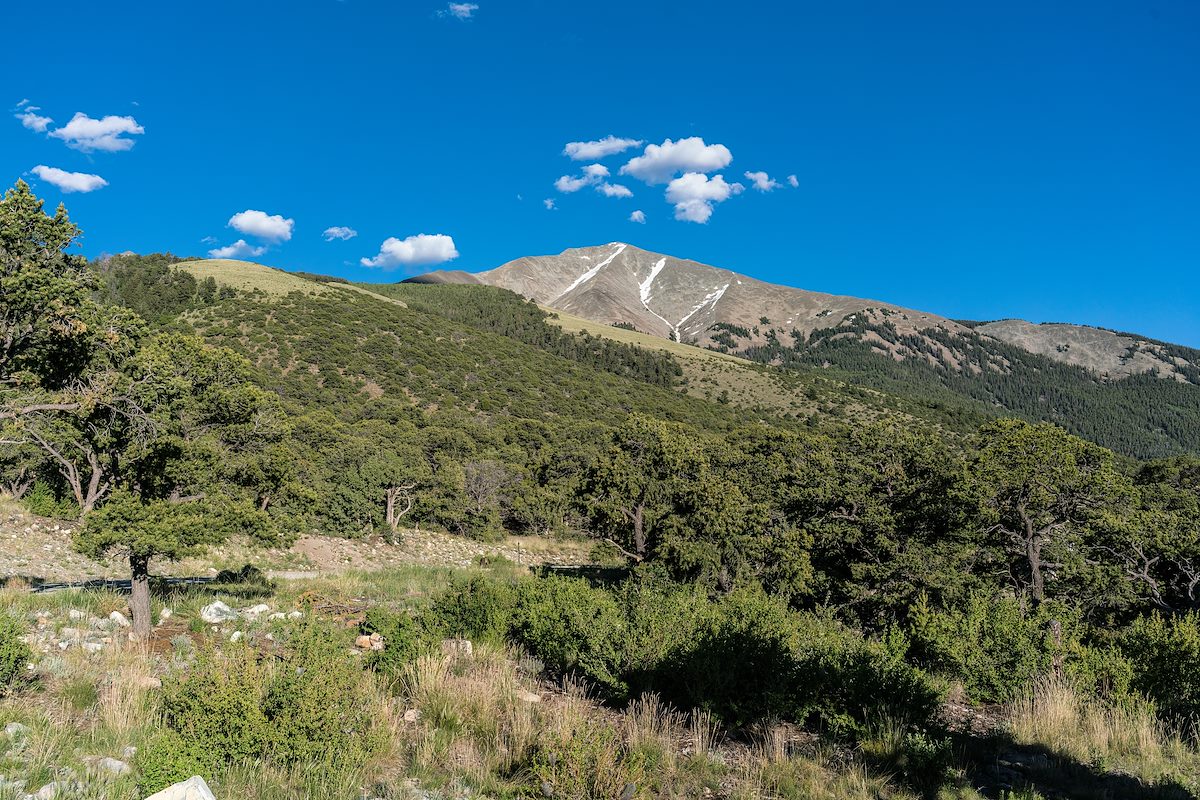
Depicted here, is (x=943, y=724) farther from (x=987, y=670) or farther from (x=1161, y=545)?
(x=1161, y=545)

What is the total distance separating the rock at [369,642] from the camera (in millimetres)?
9279

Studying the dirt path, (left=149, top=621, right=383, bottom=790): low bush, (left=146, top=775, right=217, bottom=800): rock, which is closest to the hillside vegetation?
(left=149, top=621, right=383, bottom=790): low bush

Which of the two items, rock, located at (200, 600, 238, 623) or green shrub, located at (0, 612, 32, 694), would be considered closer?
green shrub, located at (0, 612, 32, 694)

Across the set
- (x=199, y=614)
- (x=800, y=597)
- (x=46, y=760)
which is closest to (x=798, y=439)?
(x=800, y=597)

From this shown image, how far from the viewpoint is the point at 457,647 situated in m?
9.14

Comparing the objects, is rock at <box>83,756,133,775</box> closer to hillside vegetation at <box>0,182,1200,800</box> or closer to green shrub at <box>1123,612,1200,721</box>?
hillside vegetation at <box>0,182,1200,800</box>

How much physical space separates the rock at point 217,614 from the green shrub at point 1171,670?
13.6m

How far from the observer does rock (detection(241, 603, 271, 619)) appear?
10.9 metres

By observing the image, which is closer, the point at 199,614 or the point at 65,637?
the point at 65,637

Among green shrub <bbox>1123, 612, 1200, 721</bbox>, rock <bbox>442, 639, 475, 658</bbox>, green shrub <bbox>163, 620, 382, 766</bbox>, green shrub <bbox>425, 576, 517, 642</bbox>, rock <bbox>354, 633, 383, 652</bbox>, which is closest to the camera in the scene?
green shrub <bbox>163, 620, 382, 766</bbox>

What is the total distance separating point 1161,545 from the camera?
48.5 ft

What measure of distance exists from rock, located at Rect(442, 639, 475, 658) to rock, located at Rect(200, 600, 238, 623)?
A: 3932 mm

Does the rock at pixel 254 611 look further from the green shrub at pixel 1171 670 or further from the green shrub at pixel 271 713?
the green shrub at pixel 1171 670

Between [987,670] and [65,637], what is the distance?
1280 cm
